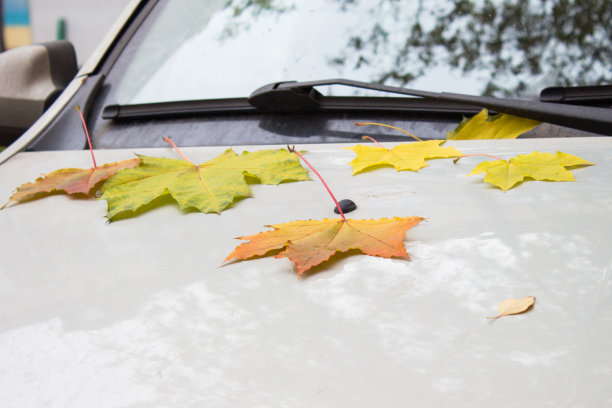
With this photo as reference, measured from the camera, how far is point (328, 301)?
2.16 feet

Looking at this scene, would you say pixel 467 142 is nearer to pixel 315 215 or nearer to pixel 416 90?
pixel 416 90

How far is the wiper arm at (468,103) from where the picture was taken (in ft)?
3.64

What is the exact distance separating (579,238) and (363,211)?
295 millimetres

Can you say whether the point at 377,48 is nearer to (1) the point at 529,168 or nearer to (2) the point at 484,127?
(2) the point at 484,127

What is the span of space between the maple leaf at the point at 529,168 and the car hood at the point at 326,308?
0.07 feet

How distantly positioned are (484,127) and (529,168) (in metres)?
0.28

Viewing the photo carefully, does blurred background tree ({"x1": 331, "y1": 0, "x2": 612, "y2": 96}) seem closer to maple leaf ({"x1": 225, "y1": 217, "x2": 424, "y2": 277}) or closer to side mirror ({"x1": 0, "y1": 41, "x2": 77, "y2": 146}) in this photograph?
maple leaf ({"x1": 225, "y1": 217, "x2": 424, "y2": 277})

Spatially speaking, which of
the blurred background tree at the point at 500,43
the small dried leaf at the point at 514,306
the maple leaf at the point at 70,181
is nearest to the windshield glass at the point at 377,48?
the blurred background tree at the point at 500,43

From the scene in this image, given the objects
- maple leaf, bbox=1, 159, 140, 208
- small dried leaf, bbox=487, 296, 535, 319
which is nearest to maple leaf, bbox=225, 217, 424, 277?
small dried leaf, bbox=487, 296, 535, 319

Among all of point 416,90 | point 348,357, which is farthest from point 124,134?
point 348,357

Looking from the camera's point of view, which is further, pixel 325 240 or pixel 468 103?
pixel 468 103

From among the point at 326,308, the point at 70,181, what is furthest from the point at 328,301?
the point at 70,181

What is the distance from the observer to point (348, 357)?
56 cm

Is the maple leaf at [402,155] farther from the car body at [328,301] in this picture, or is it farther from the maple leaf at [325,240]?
the maple leaf at [325,240]
